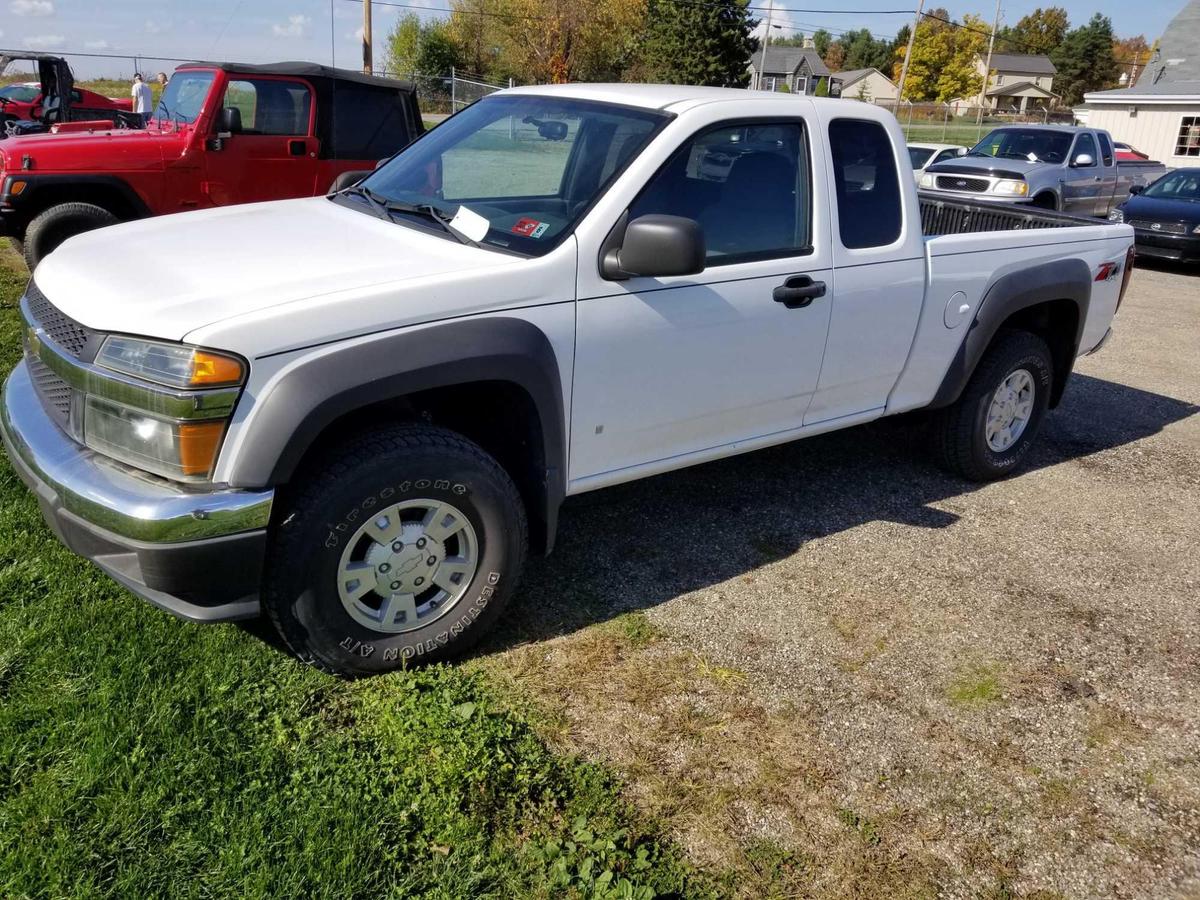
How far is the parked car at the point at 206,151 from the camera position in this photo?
312 inches

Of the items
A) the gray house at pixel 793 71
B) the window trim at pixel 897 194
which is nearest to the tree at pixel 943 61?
the gray house at pixel 793 71

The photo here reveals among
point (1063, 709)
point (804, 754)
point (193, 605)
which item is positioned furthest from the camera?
point (1063, 709)

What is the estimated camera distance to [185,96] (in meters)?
8.77

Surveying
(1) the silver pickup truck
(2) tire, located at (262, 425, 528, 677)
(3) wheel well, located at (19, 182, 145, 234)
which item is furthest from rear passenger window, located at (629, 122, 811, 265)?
(1) the silver pickup truck

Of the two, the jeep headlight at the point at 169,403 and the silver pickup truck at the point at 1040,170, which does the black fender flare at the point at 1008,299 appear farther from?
the silver pickup truck at the point at 1040,170

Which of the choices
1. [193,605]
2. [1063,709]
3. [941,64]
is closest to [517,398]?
[193,605]

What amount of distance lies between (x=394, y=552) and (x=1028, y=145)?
1474 centimetres

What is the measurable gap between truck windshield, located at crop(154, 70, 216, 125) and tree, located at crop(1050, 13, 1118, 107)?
83512 mm

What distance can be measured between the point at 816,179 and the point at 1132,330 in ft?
23.7

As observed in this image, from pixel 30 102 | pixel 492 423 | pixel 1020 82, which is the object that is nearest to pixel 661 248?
pixel 492 423

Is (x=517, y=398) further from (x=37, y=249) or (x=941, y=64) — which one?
(x=941, y=64)

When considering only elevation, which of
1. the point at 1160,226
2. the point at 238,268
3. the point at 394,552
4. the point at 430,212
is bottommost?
the point at 1160,226

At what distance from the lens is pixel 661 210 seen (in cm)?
358

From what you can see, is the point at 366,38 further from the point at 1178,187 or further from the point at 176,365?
the point at 176,365
